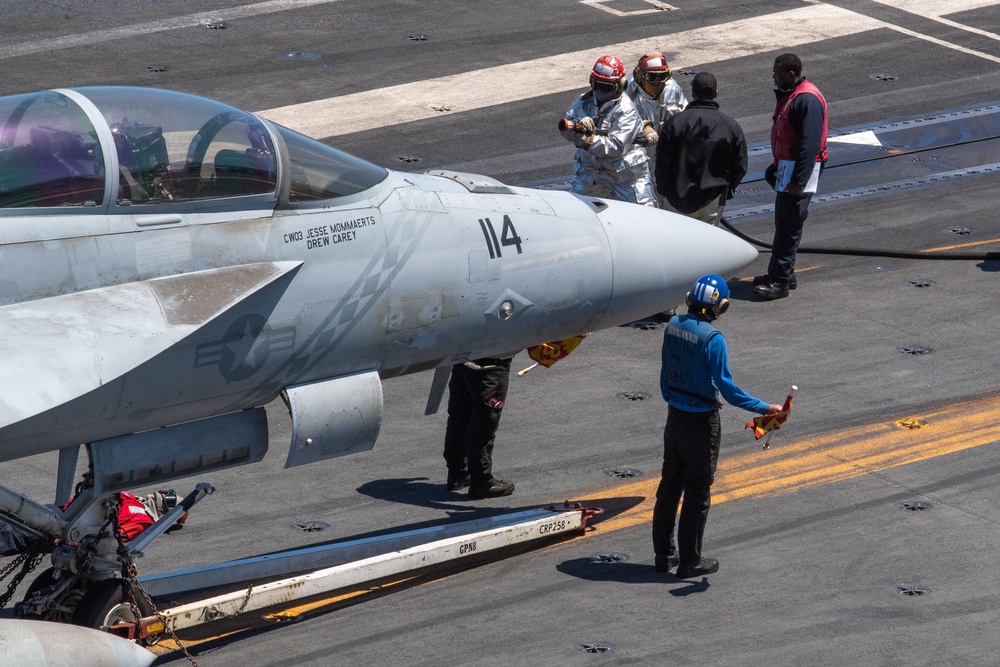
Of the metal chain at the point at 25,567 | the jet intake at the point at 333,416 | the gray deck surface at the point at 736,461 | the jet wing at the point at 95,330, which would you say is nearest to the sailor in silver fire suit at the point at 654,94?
the gray deck surface at the point at 736,461

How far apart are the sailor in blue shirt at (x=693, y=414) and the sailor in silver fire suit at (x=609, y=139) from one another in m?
4.40

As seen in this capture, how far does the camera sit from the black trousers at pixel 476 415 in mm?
→ 10312

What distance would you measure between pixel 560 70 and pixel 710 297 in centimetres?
1224

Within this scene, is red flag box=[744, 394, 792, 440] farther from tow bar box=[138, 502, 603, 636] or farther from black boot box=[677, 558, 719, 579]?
tow bar box=[138, 502, 603, 636]

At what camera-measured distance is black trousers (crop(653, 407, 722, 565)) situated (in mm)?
8984

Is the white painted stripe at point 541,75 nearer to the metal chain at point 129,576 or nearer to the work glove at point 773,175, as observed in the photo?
the work glove at point 773,175

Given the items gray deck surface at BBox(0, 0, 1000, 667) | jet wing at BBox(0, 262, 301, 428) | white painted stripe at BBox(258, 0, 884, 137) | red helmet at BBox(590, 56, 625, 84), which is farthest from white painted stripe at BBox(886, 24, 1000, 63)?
jet wing at BBox(0, 262, 301, 428)

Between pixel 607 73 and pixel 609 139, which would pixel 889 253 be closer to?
pixel 609 139

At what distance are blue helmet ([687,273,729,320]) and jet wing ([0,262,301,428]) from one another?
9.12 feet

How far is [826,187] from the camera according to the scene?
1711cm

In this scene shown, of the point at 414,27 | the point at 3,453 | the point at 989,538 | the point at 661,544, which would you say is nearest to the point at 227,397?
the point at 3,453

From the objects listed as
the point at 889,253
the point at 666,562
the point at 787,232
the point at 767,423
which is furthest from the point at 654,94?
the point at 666,562

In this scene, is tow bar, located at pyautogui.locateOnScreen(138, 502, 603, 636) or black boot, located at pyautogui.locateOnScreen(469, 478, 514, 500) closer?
tow bar, located at pyautogui.locateOnScreen(138, 502, 603, 636)

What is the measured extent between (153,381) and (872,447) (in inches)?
229
